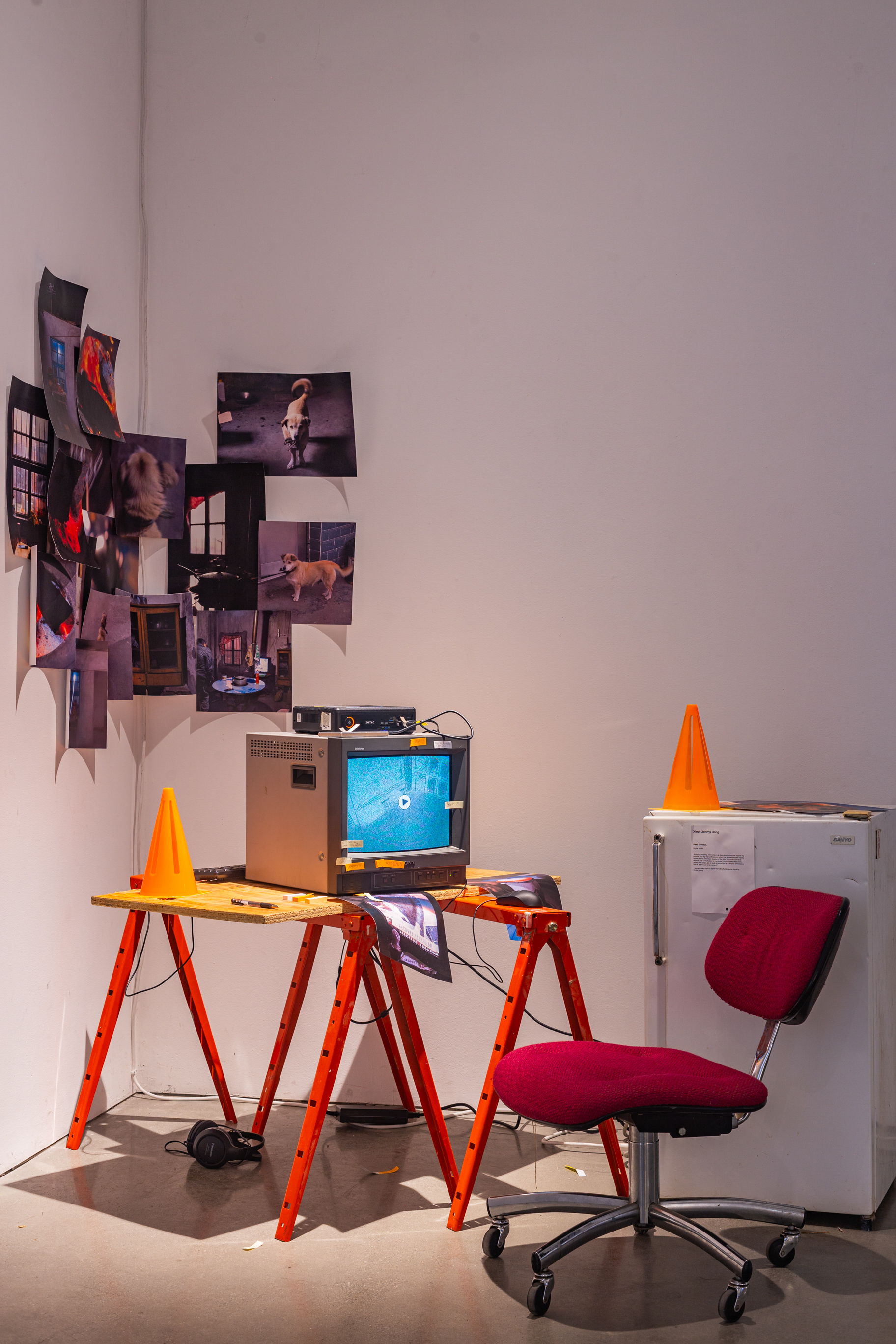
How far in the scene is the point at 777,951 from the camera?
2.68m

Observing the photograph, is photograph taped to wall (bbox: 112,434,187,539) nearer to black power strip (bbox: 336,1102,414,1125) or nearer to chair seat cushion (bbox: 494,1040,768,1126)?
black power strip (bbox: 336,1102,414,1125)

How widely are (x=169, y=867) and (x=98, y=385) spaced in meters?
1.47

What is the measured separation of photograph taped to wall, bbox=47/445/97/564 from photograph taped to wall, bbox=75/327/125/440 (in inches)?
4.7

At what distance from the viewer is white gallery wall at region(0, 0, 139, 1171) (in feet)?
10.3

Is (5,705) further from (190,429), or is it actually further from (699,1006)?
(699,1006)

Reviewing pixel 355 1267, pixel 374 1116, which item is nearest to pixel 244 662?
pixel 374 1116

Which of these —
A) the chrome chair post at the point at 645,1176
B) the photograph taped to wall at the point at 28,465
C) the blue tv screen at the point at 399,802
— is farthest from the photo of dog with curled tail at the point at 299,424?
the chrome chair post at the point at 645,1176

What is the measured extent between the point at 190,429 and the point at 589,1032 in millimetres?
2214

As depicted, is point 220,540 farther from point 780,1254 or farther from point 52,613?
point 780,1254

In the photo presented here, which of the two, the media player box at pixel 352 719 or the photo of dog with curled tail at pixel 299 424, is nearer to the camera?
the media player box at pixel 352 719

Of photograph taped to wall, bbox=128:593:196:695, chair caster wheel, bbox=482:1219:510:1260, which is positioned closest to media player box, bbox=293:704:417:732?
photograph taped to wall, bbox=128:593:196:695

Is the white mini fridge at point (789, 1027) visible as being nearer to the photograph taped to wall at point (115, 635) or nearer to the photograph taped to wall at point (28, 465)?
the photograph taped to wall at point (115, 635)

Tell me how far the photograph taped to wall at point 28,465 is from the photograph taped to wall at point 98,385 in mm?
133

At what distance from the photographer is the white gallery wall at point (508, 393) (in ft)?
11.2
